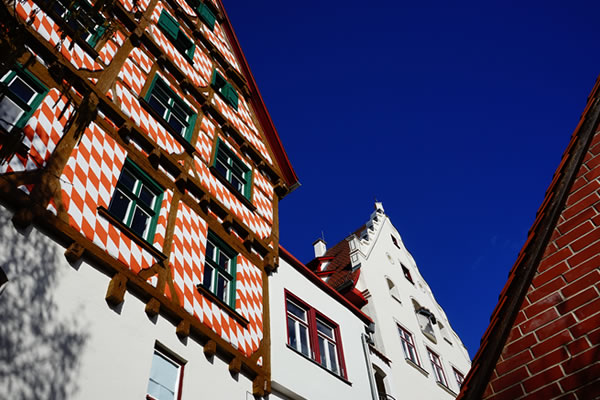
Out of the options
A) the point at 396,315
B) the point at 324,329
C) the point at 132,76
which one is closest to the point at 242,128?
the point at 132,76

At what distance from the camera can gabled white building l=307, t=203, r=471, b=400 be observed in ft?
49.4

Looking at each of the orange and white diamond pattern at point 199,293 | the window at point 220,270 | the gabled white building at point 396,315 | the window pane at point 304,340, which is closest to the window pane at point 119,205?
the orange and white diamond pattern at point 199,293

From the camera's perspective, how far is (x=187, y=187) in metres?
9.88

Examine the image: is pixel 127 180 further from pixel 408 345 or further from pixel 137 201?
pixel 408 345

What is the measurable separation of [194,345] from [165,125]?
471 centimetres

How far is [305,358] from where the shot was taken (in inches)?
404

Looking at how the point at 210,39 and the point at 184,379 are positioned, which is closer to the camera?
the point at 184,379

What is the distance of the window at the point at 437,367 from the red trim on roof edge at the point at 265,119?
28.1 feet

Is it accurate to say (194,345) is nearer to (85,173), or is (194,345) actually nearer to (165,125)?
(85,173)

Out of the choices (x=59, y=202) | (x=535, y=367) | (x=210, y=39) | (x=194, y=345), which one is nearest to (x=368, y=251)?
(x=210, y=39)

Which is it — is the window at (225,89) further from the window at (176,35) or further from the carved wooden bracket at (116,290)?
the carved wooden bracket at (116,290)

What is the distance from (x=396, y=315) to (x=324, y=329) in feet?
20.2

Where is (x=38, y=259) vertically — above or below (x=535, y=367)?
above

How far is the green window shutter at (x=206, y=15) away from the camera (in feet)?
52.6
